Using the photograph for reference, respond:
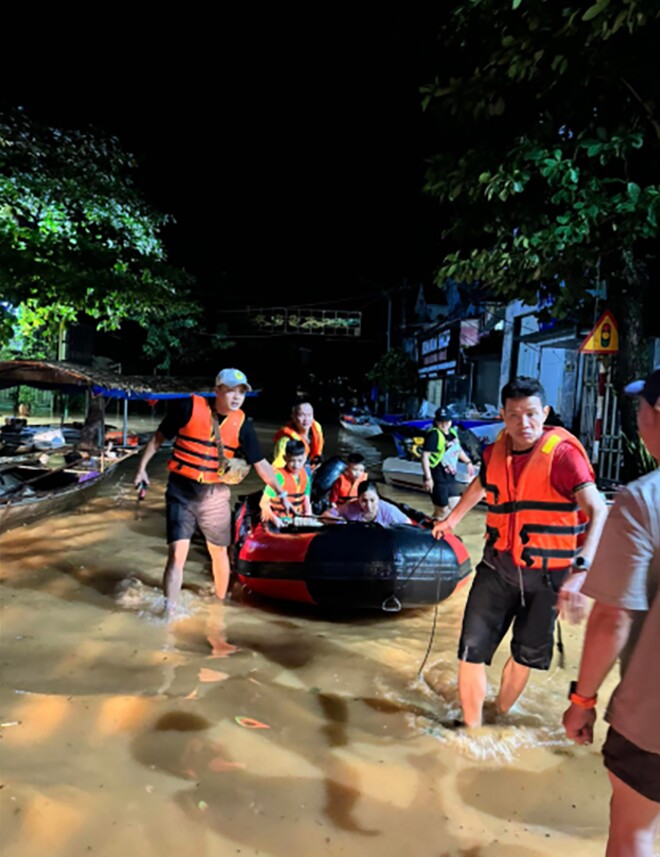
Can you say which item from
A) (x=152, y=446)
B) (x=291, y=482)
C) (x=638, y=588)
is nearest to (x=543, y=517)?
(x=638, y=588)

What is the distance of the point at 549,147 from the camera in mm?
6594

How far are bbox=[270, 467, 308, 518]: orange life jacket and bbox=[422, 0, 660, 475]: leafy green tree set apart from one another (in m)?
2.67

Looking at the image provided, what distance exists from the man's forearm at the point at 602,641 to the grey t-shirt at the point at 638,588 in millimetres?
32

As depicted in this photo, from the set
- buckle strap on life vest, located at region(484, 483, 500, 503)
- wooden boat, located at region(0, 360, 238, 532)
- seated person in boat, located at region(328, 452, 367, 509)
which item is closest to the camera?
buckle strap on life vest, located at region(484, 483, 500, 503)

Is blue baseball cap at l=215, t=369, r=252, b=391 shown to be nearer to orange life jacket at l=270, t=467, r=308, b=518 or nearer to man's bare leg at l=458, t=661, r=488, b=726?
orange life jacket at l=270, t=467, r=308, b=518

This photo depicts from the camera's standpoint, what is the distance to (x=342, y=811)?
3.02 m

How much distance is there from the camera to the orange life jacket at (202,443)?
5.18m

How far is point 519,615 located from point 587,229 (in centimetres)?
462

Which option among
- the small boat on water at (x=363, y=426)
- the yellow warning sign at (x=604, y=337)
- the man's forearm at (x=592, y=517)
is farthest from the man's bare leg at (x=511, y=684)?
the small boat on water at (x=363, y=426)

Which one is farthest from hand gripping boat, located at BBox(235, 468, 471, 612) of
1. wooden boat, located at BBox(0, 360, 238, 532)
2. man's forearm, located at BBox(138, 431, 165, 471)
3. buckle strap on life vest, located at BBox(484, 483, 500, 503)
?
wooden boat, located at BBox(0, 360, 238, 532)

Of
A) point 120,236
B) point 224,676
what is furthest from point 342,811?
point 120,236

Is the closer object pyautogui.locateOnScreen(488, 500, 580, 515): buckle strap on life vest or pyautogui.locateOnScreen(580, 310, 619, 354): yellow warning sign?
pyautogui.locateOnScreen(488, 500, 580, 515): buckle strap on life vest

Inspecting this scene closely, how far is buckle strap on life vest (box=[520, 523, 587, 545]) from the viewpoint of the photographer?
3246 millimetres

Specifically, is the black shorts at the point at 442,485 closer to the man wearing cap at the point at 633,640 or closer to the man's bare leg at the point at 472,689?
the man's bare leg at the point at 472,689
